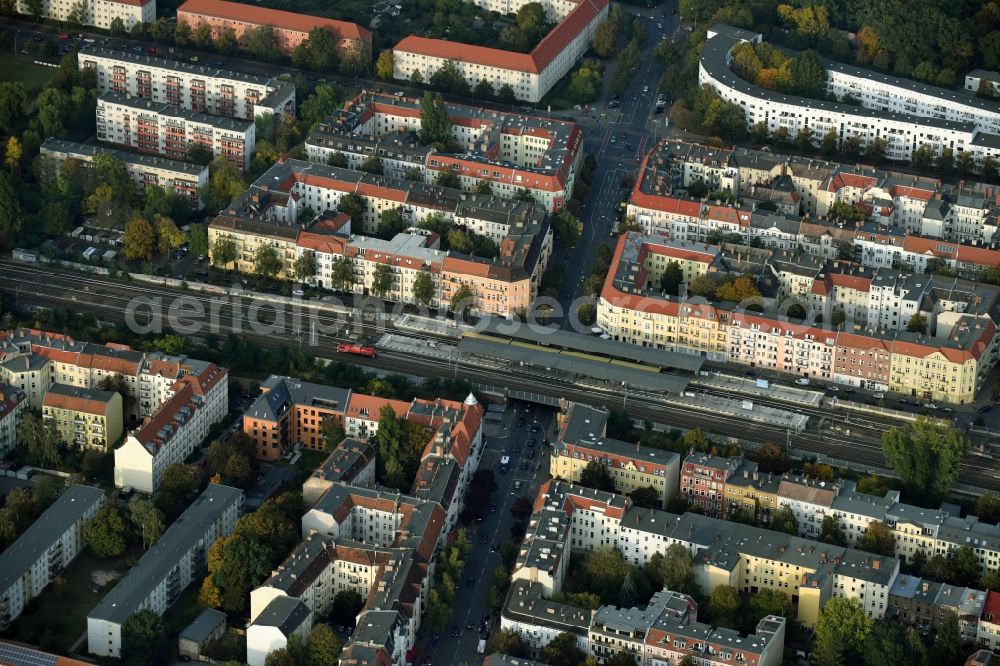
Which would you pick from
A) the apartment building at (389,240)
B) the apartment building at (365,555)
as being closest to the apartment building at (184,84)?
the apartment building at (389,240)

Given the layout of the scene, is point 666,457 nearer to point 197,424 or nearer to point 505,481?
point 505,481

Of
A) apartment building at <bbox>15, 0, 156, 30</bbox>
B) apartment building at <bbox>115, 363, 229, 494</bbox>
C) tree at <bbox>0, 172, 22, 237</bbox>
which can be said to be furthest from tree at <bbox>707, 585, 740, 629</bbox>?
apartment building at <bbox>15, 0, 156, 30</bbox>

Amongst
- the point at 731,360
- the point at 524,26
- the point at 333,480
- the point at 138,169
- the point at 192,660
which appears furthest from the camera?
the point at 524,26

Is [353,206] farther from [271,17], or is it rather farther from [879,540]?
[879,540]

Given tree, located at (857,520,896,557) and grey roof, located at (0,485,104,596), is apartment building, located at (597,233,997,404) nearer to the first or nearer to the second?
tree, located at (857,520,896,557)

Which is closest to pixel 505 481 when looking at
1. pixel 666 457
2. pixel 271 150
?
pixel 666 457

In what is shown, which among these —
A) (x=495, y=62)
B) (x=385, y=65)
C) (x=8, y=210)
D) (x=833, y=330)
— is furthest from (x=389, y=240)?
(x=833, y=330)
